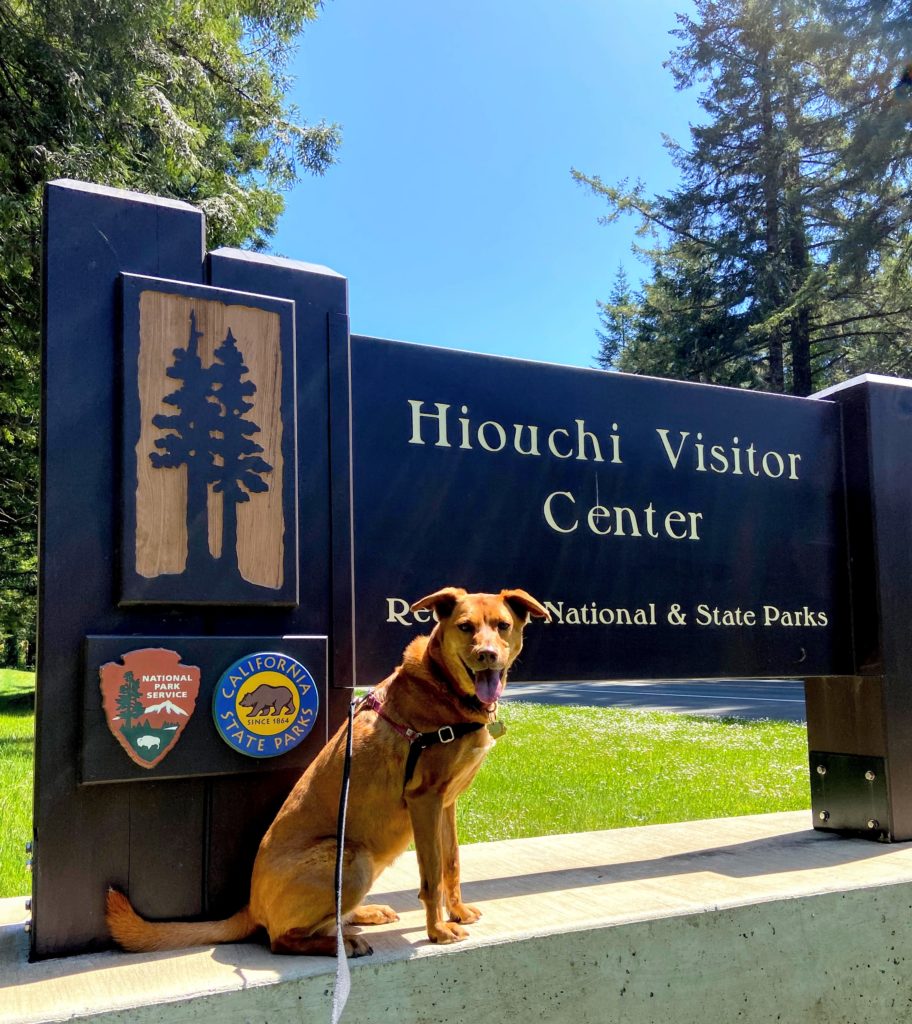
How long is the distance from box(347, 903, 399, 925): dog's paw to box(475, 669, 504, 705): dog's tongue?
3.00ft

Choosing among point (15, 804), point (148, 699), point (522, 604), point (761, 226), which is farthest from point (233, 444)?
point (761, 226)

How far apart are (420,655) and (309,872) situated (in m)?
0.81

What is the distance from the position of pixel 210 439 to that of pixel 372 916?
5.89ft

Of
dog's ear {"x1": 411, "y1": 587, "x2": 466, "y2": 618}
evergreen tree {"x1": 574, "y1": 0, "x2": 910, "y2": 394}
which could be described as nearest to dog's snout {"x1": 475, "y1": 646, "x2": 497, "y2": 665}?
dog's ear {"x1": 411, "y1": 587, "x2": 466, "y2": 618}

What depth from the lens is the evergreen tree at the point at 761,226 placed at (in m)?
21.4

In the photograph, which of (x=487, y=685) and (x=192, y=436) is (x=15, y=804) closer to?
(x=192, y=436)

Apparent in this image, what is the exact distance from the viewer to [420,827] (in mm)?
2881

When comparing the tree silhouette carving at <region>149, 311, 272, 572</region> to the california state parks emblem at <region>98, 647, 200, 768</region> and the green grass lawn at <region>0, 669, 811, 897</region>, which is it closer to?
the california state parks emblem at <region>98, 647, 200, 768</region>

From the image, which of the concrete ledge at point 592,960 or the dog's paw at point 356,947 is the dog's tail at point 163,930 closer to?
the concrete ledge at point 592,960

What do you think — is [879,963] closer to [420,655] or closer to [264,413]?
[420,655]

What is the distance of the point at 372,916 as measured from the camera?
3133 millimetres

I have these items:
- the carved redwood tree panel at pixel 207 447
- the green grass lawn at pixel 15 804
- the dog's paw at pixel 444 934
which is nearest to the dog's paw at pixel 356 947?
the dog's paw at pixel 444 934

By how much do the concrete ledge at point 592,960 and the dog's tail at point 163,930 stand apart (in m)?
0.06

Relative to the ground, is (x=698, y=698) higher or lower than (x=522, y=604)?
lower
